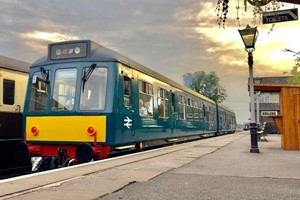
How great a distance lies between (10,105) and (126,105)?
3541 mm

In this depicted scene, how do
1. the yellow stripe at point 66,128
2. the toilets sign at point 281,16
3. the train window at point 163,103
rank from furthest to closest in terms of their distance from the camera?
1. the train window at point 163,103
2. the yellow stripe at point 66,128
3. the toilets sign at point 281,16

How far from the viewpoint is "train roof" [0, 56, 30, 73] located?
10.6 metres

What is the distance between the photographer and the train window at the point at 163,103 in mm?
12820

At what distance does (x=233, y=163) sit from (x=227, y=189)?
3.39 metres

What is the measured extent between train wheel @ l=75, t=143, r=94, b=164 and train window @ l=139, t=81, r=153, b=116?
7.98 feet

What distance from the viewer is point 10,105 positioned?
10.8 m

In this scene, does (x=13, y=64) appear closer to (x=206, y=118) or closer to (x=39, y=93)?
(x=39, y=93)

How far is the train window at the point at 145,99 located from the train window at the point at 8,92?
12.2 ft

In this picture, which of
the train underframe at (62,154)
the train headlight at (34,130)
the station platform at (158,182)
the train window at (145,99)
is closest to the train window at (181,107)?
the train window at (145,99)

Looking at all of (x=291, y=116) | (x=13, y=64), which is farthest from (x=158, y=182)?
(x=291, y=116)

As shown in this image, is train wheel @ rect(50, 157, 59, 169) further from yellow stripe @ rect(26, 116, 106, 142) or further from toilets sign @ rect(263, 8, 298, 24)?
toilets sign @ rect(263, 8, 298, 24)

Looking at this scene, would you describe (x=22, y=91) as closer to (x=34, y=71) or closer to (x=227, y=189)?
(x=34, y=71)

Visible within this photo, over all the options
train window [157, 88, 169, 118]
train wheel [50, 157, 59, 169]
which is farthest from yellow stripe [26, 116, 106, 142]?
train window [157, 88, 169, 118]

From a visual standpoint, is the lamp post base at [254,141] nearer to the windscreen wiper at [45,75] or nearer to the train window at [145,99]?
the train window at [145,99]
